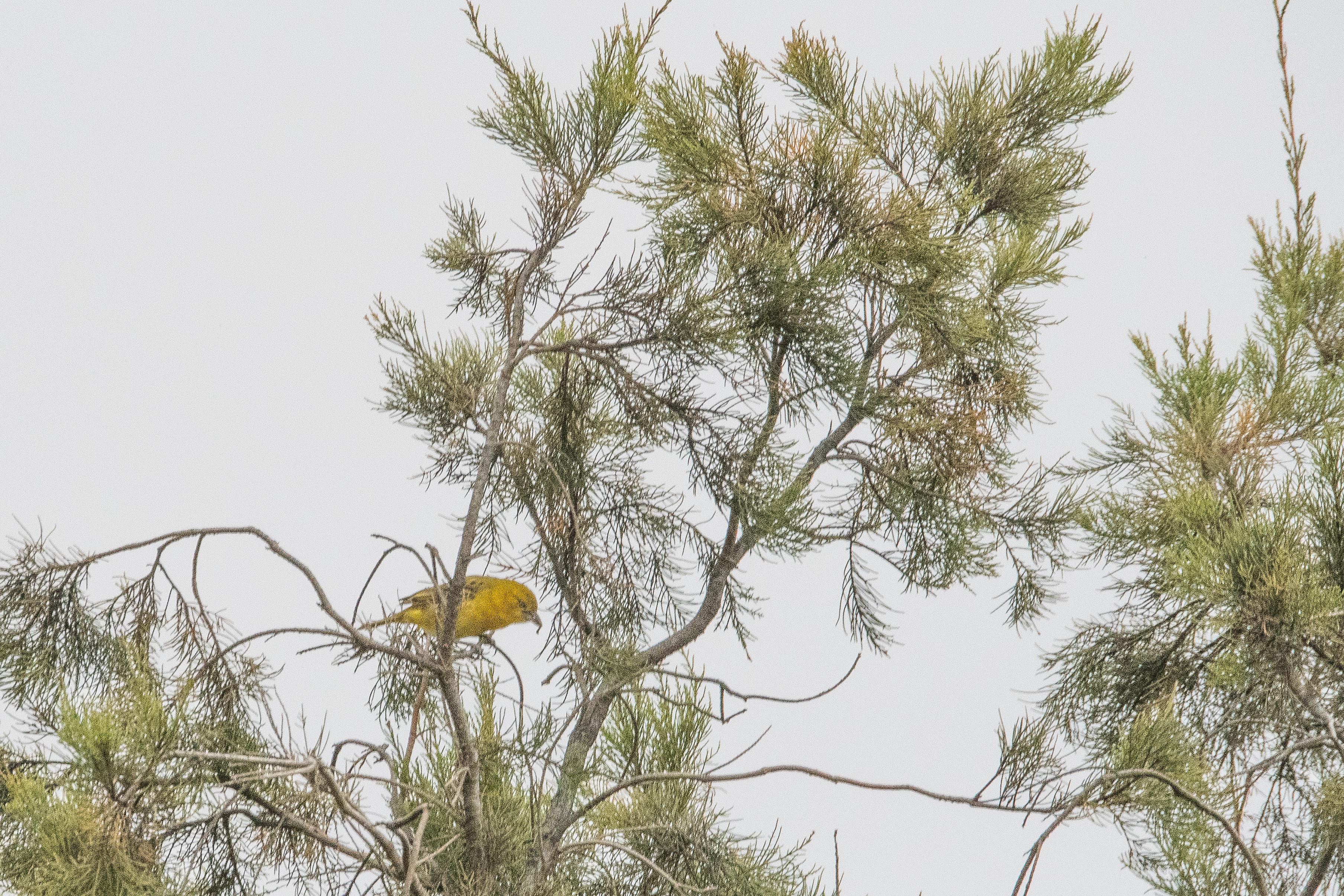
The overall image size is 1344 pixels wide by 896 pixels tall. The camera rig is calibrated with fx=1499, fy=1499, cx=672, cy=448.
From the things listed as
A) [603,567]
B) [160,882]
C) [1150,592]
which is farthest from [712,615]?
[160,882]

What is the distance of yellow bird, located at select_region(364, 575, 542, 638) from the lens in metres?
2.15

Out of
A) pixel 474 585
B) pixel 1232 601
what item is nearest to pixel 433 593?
pixel 474 585

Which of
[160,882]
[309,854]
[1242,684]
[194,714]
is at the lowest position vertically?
[160,882]

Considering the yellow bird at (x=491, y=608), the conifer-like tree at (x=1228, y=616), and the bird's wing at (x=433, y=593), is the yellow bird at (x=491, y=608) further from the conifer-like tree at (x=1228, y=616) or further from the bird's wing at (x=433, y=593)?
the conifer-like tree at (x=1228, y=616)

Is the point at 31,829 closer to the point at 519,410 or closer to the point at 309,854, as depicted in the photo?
the point at 309,854

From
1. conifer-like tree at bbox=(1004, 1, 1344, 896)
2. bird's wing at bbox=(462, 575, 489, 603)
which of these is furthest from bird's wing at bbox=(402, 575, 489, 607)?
conifer-like tree at bbox=(1004, 1, 1344, 896)

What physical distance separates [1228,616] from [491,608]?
3.31 feet

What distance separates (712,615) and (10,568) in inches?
37.1

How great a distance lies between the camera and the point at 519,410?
2.43m

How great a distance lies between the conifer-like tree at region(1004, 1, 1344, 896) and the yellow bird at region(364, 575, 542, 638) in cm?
73

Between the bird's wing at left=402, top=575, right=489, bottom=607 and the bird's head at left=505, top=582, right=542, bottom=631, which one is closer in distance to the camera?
the bird's wing at left=402, top=575, right=489, bottom=607

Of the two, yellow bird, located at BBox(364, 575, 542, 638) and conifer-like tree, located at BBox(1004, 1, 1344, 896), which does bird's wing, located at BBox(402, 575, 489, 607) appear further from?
conifer-like tree, located at BBox(1004, 1, 1344, 896)

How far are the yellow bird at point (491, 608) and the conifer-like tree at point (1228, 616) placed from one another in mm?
733

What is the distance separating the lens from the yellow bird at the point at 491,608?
2146mm
